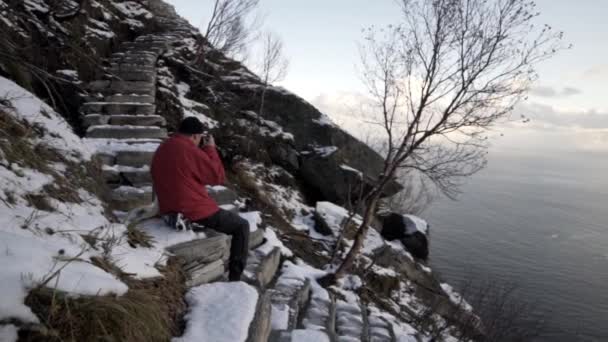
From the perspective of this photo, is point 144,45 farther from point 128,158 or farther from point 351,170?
point 351,170

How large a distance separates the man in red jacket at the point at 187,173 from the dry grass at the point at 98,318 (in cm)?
136

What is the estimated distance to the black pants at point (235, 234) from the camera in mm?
3924

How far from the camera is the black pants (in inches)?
154

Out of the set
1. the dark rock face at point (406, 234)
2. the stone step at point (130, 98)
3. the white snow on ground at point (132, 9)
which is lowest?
the dark rock face at point (406, 234)

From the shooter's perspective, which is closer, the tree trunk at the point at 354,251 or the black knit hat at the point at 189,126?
the black knit hat at the point at 189,126

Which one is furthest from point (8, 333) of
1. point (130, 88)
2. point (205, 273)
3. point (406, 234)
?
point (406, 234)

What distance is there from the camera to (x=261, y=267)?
199 inches

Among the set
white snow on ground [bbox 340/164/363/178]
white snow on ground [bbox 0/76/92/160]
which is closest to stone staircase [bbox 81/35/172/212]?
white snow on ground [bbox 0/76/92/160]

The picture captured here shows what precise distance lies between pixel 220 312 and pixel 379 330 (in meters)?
3.48

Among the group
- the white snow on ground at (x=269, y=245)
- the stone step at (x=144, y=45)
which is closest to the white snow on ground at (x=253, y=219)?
the white snow on ground at (x=269, y=245)

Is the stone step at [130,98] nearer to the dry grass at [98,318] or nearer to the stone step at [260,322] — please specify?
the stone step at [260,322]

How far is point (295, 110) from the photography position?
14.0m

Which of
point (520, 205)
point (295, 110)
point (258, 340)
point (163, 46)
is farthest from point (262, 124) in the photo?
point (520, 205)

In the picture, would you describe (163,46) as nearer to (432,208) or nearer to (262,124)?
(262,124)
